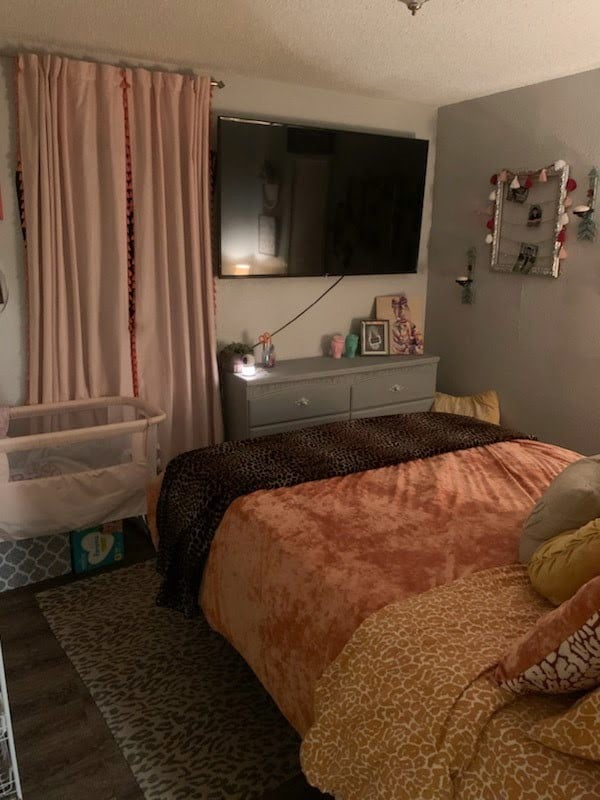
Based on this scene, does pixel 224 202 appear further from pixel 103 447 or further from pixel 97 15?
pixel 103 447

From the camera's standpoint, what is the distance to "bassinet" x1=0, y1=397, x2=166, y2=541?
2.50m

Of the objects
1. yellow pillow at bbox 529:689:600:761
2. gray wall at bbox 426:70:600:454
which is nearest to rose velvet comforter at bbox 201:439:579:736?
yellow pillow at bbox 529:689:600:761

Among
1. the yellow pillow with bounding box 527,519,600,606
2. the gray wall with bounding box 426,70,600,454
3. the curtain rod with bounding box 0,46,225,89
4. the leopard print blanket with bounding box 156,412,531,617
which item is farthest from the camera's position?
the gray wall with bounding box 426,70,600,454

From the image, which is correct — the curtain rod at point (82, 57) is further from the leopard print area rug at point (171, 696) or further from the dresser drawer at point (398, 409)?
the leopard print area rug at point (171, 696)

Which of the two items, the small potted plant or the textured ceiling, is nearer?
the textured ceiling

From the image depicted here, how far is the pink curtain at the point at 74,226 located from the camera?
9.34 feet

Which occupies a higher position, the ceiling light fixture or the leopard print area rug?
the ceiling light fixture

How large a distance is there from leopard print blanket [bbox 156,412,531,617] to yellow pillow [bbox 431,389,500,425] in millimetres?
1004

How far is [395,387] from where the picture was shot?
3.90 meters

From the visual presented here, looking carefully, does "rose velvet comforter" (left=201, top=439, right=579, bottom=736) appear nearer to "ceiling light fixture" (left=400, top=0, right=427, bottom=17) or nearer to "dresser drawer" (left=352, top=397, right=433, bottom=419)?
"dresser drawer" (left=352, top=397, right=433, bottom=419)

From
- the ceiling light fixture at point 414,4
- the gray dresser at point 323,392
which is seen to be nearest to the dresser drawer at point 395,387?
the gray dresser at point 323,392

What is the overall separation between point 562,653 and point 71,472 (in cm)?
220

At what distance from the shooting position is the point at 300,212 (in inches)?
143

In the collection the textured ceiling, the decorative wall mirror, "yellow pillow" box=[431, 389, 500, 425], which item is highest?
the textured ceiling
